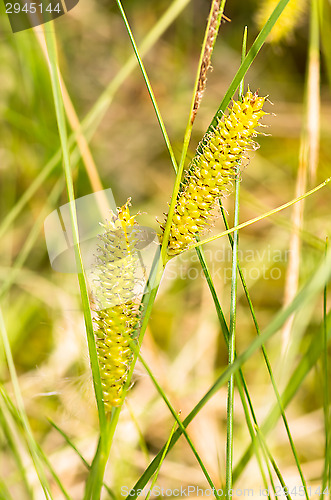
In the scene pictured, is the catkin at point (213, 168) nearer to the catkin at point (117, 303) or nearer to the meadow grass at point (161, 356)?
the catkin at point (117, 303)

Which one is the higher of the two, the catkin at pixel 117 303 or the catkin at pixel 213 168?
the catkin at pixel 213 168

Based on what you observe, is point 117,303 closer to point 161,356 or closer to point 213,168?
point 213,168

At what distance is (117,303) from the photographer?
39cm

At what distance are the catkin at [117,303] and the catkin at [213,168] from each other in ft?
0.14

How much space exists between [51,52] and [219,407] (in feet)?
2.76

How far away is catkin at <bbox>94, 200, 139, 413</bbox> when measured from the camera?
0.38m

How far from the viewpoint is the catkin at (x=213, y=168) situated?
36cm

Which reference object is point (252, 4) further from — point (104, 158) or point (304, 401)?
point (304, 401)

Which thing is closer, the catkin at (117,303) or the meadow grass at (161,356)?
the catkin at (117,303)

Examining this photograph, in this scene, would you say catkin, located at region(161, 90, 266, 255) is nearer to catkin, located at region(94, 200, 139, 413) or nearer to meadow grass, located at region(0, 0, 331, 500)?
catkin, located at region(94, 200, 139, 413)

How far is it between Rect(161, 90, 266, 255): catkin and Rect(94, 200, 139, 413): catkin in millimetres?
44

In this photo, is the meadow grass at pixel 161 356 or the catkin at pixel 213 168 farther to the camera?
the meadow grass at pixel 161 356

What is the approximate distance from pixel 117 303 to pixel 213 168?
14 centimetres

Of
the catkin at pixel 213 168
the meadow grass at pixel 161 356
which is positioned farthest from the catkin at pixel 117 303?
the meadow grass at pixel 161 356
